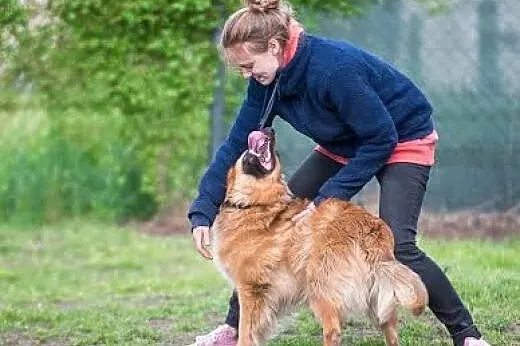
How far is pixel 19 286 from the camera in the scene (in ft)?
30.2

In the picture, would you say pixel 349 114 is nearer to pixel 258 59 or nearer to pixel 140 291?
pixel 258 59

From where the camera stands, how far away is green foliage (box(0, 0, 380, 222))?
11.2 metres

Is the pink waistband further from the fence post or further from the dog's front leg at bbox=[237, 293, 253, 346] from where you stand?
the fence post

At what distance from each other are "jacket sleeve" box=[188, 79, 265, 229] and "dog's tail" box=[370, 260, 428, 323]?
2.88 ft

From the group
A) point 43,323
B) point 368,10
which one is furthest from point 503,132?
point 43,323

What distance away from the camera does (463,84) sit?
10219mm

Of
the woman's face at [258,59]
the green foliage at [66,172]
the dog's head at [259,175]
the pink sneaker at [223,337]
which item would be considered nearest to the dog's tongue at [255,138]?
the dog's head at [259,175]

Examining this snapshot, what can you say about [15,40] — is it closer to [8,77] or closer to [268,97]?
[8,77]

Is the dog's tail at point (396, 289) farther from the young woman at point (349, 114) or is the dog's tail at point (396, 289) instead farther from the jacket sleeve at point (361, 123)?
the jacket sleeve at point (361, 123)

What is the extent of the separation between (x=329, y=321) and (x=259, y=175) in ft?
2.48

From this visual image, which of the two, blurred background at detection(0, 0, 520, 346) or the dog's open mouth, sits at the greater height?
the dog's open mouth

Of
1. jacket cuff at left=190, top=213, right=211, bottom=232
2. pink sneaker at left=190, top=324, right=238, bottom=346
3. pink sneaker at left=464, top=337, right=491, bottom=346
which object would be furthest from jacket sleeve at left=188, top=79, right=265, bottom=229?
pink sneaker at left=464, top=337, right=491, bottom=346

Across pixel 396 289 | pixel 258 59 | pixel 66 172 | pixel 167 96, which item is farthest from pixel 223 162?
pixel 66 172

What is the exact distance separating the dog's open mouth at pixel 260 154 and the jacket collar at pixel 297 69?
10.0 inches
